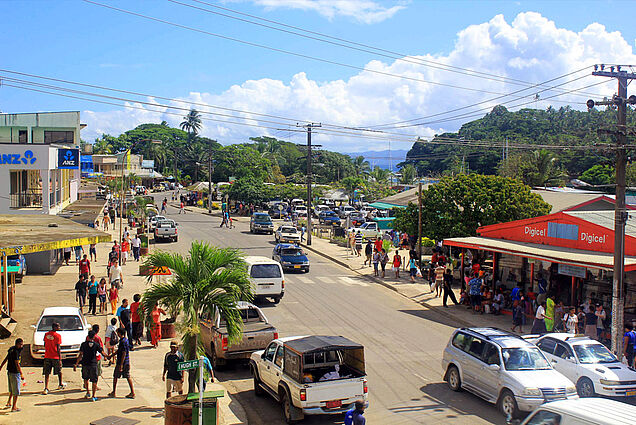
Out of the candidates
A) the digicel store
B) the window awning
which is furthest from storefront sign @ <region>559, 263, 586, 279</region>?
the window awning

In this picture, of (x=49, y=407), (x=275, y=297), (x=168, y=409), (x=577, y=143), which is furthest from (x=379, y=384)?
(x=577, y=143)

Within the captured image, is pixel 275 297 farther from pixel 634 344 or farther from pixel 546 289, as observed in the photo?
pixel 634 344

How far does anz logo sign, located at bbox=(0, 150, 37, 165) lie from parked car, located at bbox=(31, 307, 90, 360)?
15624mm

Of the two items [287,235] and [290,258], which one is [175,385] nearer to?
[290,258]

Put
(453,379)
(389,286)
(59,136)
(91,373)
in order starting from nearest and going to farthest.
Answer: (91,373), (453,379), (389,286), (59,136)

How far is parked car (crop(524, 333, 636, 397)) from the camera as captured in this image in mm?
13977

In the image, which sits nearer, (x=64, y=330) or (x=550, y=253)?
(x=64, y=330)

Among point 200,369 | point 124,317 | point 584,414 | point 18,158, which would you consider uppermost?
point 18,158

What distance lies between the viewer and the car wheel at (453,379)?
14.7 m

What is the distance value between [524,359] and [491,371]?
807 millimetres

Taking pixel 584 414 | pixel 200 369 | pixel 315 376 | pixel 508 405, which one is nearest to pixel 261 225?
pixel 315 376

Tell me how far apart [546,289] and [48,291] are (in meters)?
21.3

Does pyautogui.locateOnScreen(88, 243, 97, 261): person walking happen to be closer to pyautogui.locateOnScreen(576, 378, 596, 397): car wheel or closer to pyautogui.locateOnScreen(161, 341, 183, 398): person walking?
pyautogui.locateOnScreen(161, 341, 183, 398): person walking

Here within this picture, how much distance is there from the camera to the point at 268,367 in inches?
524
